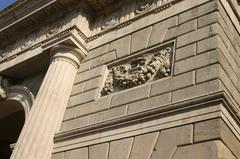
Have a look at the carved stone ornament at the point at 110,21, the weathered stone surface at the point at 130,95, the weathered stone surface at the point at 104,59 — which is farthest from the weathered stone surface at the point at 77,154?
→ the carved stone ornament at the point at 110,21

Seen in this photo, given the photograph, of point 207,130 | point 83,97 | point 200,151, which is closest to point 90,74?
point 83,97

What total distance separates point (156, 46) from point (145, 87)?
1007 mm

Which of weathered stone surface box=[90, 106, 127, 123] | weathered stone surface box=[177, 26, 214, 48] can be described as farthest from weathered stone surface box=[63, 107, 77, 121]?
weathered stone surface box=[177, 26, 214, 48]

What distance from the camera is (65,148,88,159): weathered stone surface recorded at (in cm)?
685

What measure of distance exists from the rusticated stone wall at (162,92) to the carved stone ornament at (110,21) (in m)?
0.38

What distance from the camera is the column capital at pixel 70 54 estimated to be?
8.81 meters

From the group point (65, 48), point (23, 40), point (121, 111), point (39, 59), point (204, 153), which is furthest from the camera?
point (23, 40)

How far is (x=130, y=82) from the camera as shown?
7355 mm

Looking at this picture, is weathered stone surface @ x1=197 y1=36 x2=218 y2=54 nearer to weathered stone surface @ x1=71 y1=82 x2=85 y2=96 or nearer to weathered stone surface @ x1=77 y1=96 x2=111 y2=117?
weathered stone surface @ x1=77 y1=96 x2=111 y2=117

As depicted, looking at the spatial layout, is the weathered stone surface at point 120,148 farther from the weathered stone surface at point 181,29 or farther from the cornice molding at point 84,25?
the cornice molding at point 84,25

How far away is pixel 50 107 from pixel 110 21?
2.76 metres

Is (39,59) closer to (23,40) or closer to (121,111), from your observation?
(23,40)

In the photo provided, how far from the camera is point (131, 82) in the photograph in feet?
24.1

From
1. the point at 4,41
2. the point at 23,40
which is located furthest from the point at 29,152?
the point at 4,41
